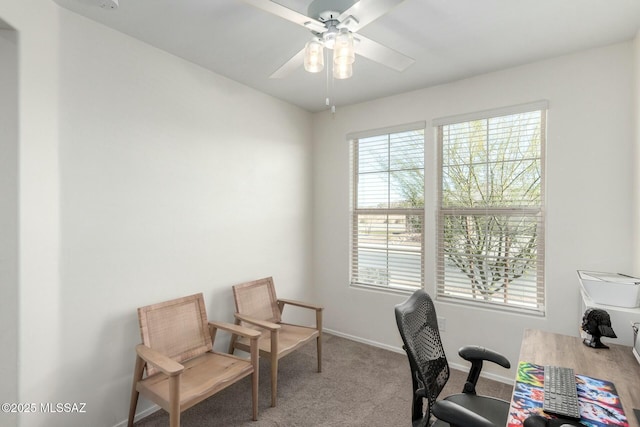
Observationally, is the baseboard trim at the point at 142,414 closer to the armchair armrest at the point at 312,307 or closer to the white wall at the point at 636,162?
the armchair armrest at the point at 312,307

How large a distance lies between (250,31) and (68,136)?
4.30 feet

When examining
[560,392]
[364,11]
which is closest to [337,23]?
[364,11]

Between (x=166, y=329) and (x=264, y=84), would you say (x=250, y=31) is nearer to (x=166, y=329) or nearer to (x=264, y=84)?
(x=264, y=84)

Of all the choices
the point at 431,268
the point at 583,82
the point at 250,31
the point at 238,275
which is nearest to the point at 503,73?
the point at 583,82

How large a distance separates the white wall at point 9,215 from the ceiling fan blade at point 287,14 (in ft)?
4.46

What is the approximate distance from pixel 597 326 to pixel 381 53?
1947 mm

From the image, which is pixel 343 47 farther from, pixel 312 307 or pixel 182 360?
pixel 182 360

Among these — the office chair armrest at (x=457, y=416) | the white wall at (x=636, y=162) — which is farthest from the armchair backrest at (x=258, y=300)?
the white wall at (x=636, y=162)

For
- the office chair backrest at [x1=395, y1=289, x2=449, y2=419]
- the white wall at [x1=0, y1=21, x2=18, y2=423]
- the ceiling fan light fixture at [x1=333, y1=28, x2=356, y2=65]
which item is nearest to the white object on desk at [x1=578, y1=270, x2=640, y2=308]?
the office chair backrest at [x1=395, y1=289, x2=449, y2=419]

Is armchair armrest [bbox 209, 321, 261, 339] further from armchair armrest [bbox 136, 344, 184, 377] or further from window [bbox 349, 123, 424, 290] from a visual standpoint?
window [bbox 349, 123, 424, 290]

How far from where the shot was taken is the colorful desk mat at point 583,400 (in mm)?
1171

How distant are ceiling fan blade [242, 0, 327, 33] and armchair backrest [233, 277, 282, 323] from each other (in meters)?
2.12

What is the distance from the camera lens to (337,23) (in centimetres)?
163

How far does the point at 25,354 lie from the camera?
66.9 inches
